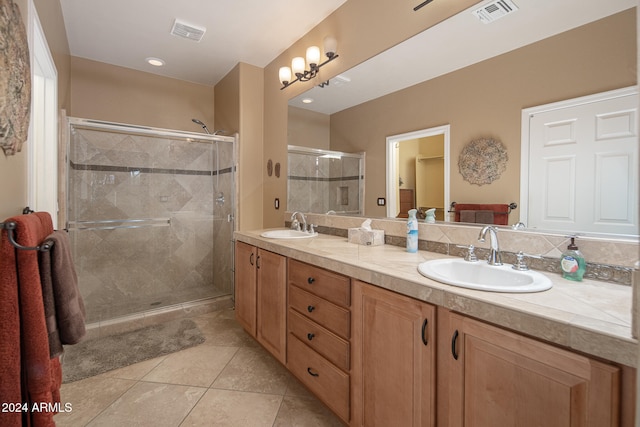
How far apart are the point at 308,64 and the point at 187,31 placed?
106cm

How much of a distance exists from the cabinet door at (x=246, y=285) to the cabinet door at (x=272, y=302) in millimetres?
78

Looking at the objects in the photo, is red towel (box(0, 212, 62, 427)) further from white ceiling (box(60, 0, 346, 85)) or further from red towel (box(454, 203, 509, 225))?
white ceiling (box(60, 0, 346, 85))

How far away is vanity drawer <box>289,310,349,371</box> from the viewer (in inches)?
53.5

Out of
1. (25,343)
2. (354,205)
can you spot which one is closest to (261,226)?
(354,205)

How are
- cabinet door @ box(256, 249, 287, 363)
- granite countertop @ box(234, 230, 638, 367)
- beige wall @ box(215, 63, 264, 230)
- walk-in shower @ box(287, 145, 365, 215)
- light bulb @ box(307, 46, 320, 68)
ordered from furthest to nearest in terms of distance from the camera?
beige wall @ box(215, 63, 264, 230)
light bulb @ box(307, 46, 320, 68)
walk-in shower @ box(287, 145, 365, 215)
cabinet door @ box(256, 249, 287, 363)
granite countertop @ box(234, 230, 638, 367)

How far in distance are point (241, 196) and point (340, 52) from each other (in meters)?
1.67

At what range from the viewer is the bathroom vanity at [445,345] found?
681 mm

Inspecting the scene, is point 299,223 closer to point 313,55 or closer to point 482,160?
point 313,55

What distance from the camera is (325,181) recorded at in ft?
8.00

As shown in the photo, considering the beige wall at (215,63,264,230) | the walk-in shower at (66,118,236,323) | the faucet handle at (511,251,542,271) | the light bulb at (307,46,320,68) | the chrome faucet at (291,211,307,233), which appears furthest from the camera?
the beige wall at (215,63,264,230)

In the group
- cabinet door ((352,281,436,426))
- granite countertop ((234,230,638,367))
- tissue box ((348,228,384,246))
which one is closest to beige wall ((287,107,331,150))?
tissue box ((348,228,384,246))

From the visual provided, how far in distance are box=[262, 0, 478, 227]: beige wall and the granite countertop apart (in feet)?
Answer: 3.01

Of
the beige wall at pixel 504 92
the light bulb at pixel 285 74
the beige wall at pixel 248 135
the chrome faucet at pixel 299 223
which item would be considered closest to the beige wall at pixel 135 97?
the beige wall at pixel 248 135

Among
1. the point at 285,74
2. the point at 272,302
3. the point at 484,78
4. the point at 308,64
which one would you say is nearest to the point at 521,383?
the point at 484,78
